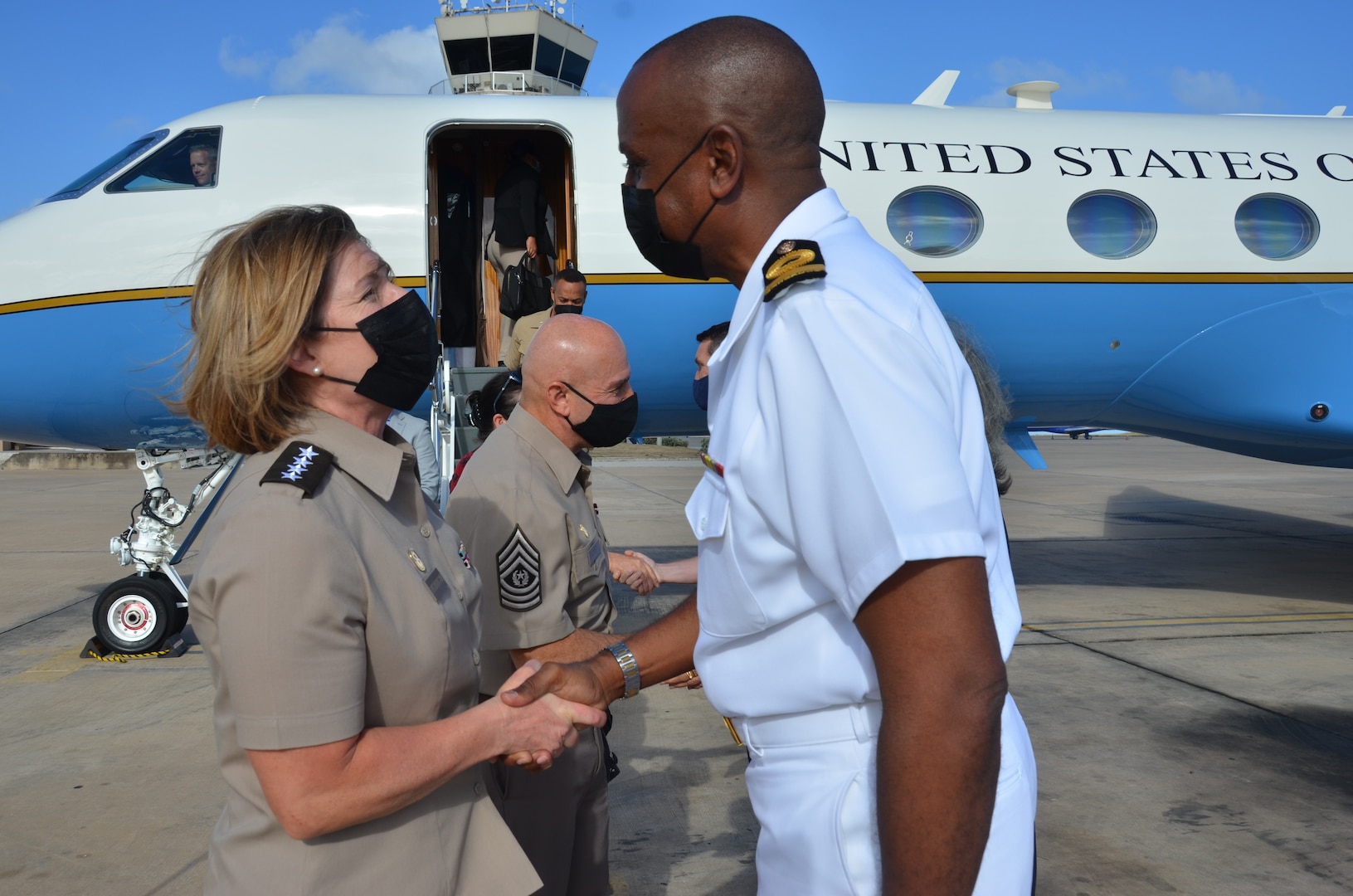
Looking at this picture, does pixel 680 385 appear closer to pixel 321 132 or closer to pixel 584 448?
pixel 321 132

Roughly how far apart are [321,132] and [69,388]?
2.17 meters

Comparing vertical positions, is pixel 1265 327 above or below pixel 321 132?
below

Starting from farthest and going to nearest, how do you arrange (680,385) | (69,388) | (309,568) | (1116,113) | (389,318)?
(1116,113) → (680,385) → (69,388) → (389,318) → (309,568)

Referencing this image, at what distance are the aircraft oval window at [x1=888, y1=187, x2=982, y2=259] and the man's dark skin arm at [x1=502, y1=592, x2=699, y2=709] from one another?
5.19m

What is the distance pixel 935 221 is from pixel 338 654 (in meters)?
6.06

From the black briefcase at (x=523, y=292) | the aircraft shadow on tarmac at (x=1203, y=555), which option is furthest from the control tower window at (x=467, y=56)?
the black briefcase at (x=523, y=292)

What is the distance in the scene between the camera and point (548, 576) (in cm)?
230

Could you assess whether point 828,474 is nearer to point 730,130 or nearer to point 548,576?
point 730,130

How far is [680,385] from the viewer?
6.80 metres

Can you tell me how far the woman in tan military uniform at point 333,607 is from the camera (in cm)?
133

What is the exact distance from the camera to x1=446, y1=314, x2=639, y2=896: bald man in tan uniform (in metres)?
2.23

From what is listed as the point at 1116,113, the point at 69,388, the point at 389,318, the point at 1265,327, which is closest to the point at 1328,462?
the point at 1265,327

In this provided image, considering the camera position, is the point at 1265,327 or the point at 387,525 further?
the point at 1265,327

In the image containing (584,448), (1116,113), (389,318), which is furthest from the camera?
(1116,113)
